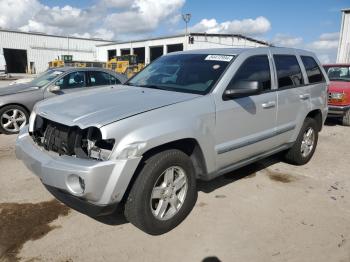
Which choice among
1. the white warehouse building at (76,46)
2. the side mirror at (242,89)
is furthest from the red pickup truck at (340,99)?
the white warehouse building at (76,46)

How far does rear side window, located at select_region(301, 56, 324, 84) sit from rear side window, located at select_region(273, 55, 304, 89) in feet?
0.95

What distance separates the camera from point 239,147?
12.3ft

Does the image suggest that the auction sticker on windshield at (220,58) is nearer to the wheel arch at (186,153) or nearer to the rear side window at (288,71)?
the rear side window at (288,71)

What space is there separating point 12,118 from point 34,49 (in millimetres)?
49408

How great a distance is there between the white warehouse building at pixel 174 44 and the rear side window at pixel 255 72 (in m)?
36.0

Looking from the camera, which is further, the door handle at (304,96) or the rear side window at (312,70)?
the rear side window at (312,70)

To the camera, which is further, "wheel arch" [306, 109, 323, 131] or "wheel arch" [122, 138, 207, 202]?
"wheel arch" [306, 109, 323, 131]

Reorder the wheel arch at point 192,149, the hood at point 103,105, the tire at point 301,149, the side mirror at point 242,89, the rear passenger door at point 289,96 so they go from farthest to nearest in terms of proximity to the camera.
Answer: the tire at point 301,149 < the rear passenger door at point 289,96 < the side mirror at point 242,89 < the wheel arch at point 192,149 < the hood at point 103,105

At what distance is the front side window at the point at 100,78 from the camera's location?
7731 millimetres

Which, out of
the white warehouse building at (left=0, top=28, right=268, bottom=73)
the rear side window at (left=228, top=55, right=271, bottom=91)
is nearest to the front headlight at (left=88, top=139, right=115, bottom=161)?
the rear side window at (left=228, top=55, right=271, bottom=91)

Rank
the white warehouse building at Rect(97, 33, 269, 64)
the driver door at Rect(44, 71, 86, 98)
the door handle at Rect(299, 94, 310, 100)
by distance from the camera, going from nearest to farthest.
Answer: the door handle at Rect(299, 94, 310, 100) → the driver door at Rect(44, 71, 86, 98) → the white warehouse building at Rect(97, 33, 269, 64)

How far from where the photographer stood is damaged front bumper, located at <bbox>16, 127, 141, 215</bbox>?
8.52 feet

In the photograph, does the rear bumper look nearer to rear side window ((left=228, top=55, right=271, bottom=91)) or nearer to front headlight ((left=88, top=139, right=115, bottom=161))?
rear side window ((left=228, top=55, right=271, bottom=91))

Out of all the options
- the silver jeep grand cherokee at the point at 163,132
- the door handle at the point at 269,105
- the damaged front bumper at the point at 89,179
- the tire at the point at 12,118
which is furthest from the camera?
the tire at the point at 12,118
